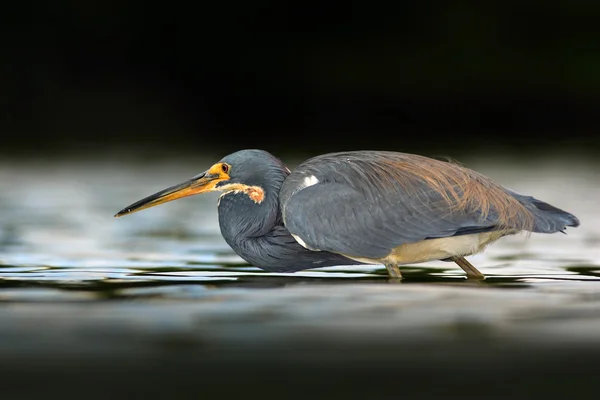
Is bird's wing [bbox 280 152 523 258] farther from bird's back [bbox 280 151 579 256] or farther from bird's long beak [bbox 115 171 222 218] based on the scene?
bird's long beak [bbox 115 171 222 218]

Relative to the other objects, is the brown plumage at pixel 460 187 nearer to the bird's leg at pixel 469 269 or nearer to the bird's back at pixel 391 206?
the bird's back at pixel 391 206

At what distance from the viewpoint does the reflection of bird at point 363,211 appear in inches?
326

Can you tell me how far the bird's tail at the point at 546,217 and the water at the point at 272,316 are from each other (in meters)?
0.32

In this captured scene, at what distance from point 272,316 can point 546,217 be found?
2574 mm

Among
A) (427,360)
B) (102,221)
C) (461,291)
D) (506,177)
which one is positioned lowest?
(427,360)

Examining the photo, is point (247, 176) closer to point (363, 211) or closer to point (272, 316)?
point (363, 211)

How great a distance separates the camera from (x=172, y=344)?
5.95 m

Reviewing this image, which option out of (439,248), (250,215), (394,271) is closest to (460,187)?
(439,248)

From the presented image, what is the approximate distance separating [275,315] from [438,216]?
1884 millimetres

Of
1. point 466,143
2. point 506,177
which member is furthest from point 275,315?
point 466,143

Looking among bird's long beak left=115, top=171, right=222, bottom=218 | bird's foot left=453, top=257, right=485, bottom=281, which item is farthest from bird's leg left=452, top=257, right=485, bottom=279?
bird's long beak left=115, top=171, right=222, bottom=218

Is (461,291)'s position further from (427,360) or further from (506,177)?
(506,177)

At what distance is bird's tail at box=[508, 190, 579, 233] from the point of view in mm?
8484

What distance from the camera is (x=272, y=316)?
22.0 ft
